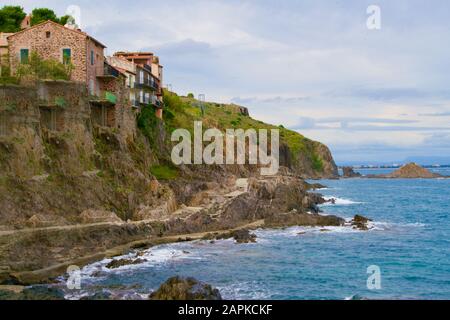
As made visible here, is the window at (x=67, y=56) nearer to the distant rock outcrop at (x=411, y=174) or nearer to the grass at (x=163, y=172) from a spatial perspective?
the grass at (x=163, y=172)

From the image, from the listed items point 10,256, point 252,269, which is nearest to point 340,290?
point 252,269

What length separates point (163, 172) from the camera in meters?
60.6

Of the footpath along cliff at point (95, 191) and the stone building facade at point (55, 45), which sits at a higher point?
the stone building facade at point (55, 45)

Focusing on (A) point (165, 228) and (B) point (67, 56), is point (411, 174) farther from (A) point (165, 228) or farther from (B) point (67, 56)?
(B) point (67, 56)

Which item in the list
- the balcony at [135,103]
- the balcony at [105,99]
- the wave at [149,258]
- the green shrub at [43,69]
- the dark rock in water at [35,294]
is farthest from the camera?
the balcony at [135,103]

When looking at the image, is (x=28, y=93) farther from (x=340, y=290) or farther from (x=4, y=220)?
(x=340, y=290)

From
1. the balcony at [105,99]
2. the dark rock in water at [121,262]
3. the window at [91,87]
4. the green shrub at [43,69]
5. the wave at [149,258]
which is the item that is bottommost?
the wave at [149,258]

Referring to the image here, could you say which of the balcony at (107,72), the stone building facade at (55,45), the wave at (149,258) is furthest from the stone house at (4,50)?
the wave at (149,258)

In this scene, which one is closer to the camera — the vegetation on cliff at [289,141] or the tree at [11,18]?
the tree at [11,18]

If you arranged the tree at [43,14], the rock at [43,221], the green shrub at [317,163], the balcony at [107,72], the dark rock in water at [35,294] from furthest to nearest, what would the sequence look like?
the green shrub at [317,163] → the tree at [43,14] → the balcony at [107,72] → the rock at [43,221] → the dark rock in water at [35,294]

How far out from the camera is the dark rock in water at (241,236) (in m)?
42.9

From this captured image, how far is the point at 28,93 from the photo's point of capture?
40969mm

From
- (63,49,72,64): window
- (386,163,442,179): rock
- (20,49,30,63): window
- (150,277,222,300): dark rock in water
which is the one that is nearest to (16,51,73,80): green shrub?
(63,49,72,64): window

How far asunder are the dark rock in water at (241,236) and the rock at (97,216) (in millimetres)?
8757
